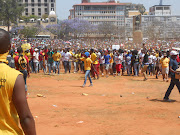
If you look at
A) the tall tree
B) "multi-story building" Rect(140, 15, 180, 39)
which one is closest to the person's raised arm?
the tall tree

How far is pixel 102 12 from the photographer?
415 feet

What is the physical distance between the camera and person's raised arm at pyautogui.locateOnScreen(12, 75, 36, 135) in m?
2.70

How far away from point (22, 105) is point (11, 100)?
0.37ft

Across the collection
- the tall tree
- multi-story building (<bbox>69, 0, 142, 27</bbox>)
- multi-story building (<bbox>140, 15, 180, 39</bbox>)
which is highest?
multi-story building (<bbox>69, 0, 142, 27</bbox>)

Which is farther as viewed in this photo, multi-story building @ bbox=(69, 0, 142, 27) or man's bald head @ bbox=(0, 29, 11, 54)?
multi-story building @ bbox=(69, 0, 142, 27)

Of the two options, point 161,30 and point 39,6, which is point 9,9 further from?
point 39,6

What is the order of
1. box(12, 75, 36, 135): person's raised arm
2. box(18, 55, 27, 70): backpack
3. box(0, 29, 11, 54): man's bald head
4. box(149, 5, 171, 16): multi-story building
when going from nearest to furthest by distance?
box(12, 75, 36, 135): person's raised arm, box(0, 29, 11, 54): man's bald head, box(18, 55, 27, 70): backpack, box(149, 5, 171, 16): multi-story building

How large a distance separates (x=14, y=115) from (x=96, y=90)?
1142 centimetres

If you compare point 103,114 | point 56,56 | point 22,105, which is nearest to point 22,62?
point 103,114

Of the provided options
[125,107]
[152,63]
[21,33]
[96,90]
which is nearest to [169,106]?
[125,107]

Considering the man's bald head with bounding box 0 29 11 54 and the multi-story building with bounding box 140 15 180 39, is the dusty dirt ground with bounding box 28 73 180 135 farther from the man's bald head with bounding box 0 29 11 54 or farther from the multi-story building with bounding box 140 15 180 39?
the multi-story building with bounding box 140 15 180 39

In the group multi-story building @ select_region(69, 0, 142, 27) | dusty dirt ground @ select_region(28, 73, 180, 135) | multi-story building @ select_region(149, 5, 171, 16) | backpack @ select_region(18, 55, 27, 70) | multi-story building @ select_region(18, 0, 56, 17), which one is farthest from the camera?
multi-story building @ select_region(149, 5, 171, 16)

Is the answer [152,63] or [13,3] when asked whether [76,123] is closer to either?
[152,63]

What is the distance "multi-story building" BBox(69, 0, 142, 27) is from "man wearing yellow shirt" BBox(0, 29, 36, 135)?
4863 inches
